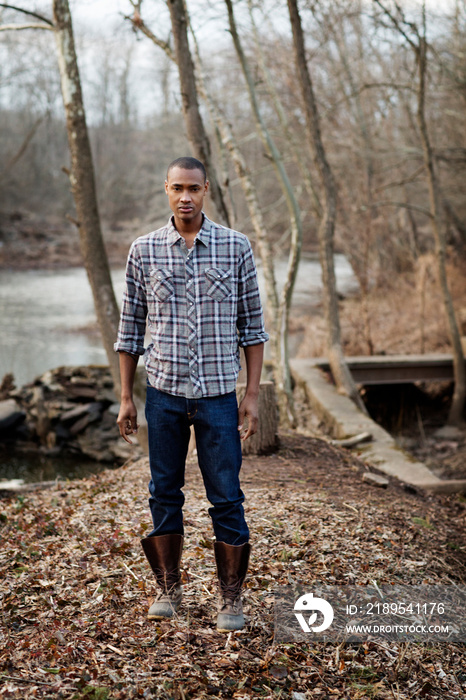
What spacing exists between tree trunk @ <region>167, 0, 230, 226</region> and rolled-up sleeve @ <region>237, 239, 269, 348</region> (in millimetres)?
3708

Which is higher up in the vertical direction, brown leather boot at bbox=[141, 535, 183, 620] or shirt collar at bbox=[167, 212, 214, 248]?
shirt collar at bbox=[167, 212, 214, 248]

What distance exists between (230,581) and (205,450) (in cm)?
63

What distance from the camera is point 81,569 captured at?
3697mm

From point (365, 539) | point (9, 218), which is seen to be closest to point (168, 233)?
point (365, 539)

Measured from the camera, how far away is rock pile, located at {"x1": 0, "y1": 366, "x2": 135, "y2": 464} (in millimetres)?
11438

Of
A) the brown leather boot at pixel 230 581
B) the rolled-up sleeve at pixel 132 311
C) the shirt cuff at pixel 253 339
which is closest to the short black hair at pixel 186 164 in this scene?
the rolled-up sleeve at pixel 132 311

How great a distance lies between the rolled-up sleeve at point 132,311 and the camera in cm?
304

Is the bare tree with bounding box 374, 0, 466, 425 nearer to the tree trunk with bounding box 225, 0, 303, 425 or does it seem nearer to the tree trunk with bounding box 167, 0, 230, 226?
the tree trunk with bounding box 225, 0, 303, 425

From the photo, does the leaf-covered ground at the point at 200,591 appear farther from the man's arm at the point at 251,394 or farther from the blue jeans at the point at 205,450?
the man's arm at the point at 251,394

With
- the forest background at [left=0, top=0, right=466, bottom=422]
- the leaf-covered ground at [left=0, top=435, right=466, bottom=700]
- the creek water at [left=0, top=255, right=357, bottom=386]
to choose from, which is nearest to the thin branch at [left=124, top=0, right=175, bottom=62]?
the forest background at [left=0, top=0, right=466, bottom=422]

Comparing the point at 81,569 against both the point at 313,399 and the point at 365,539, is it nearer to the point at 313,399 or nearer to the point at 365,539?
the point at 365,539

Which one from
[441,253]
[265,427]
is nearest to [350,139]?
[441,253]

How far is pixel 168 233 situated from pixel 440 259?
Result: 865 cm

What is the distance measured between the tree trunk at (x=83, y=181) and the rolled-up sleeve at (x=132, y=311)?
459 centimetres
